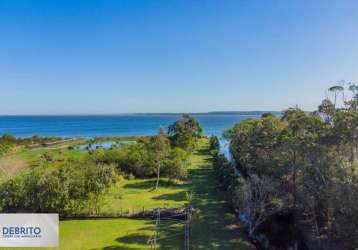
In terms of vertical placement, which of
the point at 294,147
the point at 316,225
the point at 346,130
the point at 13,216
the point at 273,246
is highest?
A: the point at 346,130

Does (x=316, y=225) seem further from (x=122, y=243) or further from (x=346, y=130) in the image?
(x=122, y=243)

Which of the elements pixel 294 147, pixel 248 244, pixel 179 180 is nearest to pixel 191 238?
pixel 248 244

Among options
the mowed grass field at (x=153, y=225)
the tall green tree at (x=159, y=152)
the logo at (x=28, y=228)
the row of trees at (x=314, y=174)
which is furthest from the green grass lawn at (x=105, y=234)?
the tall green tree at (x=159, y=152)

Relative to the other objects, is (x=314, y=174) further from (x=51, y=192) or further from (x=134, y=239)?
(x=51, y=192)

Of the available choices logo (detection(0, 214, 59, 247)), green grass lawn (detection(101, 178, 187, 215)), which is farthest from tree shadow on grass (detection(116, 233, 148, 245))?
logo (detection(0, 214, 59, 247))

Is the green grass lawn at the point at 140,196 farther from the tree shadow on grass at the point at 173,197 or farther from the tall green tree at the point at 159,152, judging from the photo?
the tall green tree at the point at 159,152
